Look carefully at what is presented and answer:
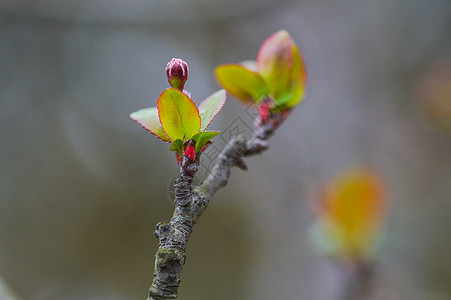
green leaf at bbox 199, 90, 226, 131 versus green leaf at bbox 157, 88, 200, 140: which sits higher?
green leaf at bbox 199, 90, 226, 131

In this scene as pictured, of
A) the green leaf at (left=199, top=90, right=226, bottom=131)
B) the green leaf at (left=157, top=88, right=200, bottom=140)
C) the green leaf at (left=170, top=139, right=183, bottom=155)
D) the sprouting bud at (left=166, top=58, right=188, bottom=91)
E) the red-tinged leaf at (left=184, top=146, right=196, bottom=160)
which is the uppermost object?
the sprouting bud at (left=166, top=58, right=188, bottom=91)

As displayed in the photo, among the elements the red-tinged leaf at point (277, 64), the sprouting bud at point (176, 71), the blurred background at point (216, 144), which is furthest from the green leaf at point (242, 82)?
the blurred background at point (216, 144)

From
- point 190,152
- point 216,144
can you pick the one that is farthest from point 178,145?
point 216,144

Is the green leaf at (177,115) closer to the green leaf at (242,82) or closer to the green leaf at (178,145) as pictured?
the green leaf at (178,145)

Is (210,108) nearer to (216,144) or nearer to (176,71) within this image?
(176,71)

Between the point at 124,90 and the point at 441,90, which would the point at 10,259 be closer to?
the point at 124,90

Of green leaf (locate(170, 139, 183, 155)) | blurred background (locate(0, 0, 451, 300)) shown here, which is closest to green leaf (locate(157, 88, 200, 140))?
green leaf (locate(170, 139, 183, 155))

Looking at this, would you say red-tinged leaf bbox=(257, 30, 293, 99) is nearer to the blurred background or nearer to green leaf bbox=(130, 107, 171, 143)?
green leaf bbox=(130, 107, 171, 143)

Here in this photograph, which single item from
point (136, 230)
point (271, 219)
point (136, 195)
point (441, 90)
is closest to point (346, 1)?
point (441, 90)
